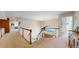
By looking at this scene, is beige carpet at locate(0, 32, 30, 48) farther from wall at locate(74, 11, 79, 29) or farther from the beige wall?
wall at locate(74, 11, 79, 29)

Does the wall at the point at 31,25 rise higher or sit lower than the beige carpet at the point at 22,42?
higher

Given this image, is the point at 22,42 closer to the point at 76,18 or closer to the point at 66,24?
the point at 66,24

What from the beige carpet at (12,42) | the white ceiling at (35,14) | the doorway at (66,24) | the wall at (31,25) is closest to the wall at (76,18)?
the doorway at (66,24)

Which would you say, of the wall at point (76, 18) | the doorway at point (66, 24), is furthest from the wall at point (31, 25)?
the wall at point (76, 18)

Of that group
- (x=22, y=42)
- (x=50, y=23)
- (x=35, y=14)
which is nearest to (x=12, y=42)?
(x=22, y=42)

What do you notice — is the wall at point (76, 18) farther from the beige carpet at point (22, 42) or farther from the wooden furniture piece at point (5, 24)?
the wooden furniture piece at point (5, 24)

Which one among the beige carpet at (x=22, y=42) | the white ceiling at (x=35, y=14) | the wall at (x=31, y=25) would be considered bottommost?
the beige carpet at (x=22, y=42)

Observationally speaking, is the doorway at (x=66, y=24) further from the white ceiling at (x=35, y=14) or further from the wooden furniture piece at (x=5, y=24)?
the wooden furniture piece at (x=5, y=24)
